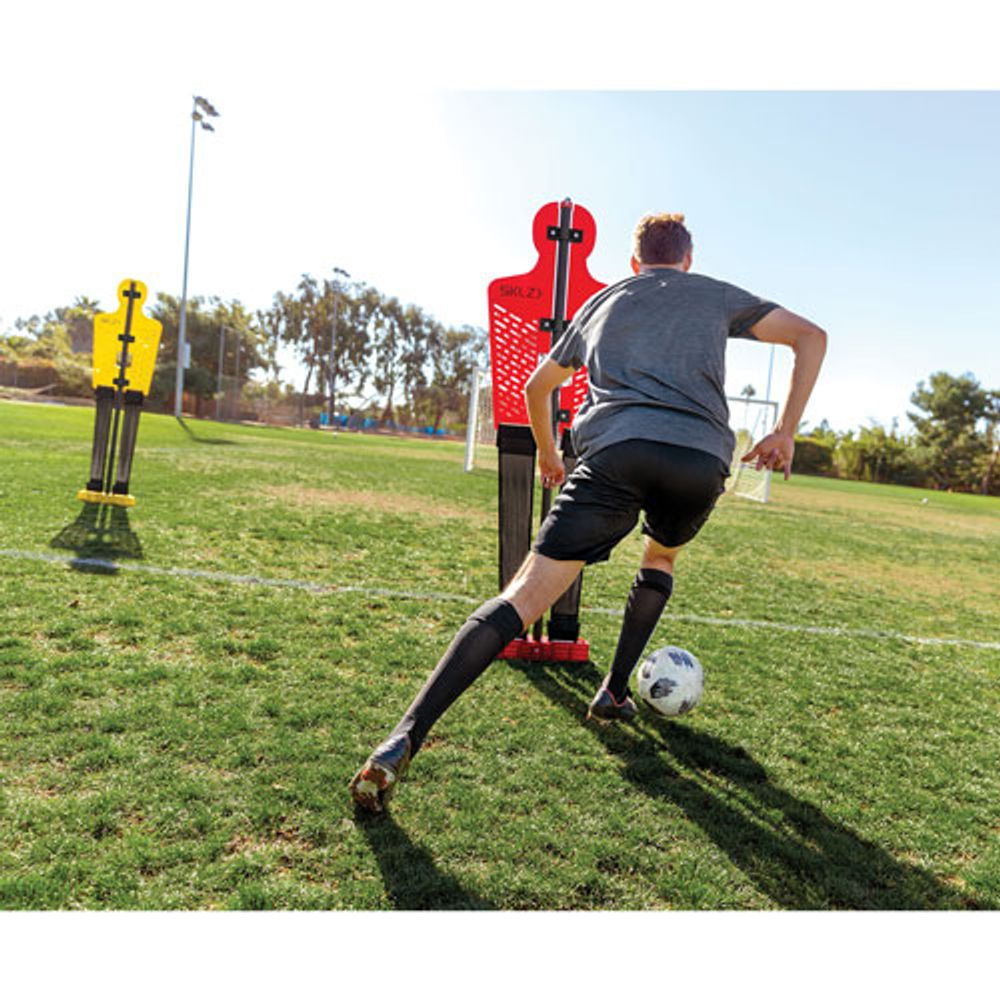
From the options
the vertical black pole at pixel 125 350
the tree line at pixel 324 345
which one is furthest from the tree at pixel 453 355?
the vertical black pole at pixel 125 350

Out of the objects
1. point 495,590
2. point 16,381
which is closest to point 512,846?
point 495,590

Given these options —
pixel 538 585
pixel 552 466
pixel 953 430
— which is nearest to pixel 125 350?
pixel 552 466

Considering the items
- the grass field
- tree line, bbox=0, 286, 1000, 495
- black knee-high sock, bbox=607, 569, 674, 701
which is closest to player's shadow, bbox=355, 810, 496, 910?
the grass field

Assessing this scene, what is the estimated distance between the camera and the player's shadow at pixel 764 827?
77.0 inches

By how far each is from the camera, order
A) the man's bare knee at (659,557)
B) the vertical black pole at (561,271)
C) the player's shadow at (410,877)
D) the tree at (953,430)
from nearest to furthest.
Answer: the player's shadow at (410,877) → the man's bare knee at (659,557) → the vertical black pole at (561,271) → the tree at (953,430)

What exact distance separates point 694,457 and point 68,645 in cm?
285

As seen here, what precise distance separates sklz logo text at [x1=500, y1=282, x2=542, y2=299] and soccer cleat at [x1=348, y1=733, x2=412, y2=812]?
2326 millimetres

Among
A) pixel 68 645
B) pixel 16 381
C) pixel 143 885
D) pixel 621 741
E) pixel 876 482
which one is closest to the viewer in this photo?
pixel 143 885

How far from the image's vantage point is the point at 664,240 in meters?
2.45

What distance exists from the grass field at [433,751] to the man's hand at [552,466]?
0.98 m

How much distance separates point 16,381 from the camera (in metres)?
50.2

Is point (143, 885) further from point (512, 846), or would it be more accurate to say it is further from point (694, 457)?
point (694, 457)

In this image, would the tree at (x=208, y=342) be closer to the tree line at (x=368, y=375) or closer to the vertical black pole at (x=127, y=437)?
the tree line at (x=368, y=375)

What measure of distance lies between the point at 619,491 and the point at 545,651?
5.21 ft
